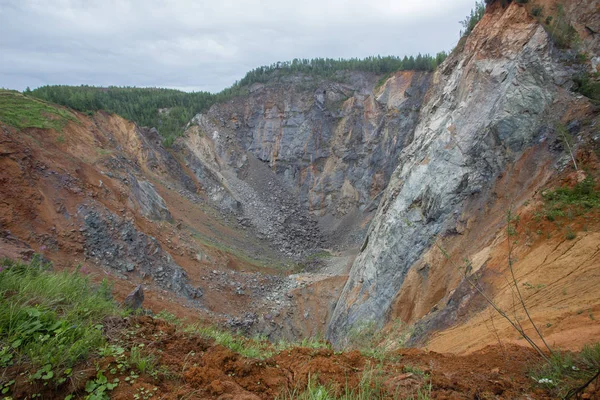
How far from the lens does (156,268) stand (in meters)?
14.5

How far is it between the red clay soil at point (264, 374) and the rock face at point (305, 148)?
23202 mm

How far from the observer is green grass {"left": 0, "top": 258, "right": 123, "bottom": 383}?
2.84 meters

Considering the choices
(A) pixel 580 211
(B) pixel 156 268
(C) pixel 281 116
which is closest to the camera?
(A) pixel 580 211

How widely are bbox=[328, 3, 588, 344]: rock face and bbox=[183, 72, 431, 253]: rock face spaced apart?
14.7 meters

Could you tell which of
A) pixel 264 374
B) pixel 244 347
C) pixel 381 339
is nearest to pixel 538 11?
pixel 381 339

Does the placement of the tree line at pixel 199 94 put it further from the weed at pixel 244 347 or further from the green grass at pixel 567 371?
the green grass at pixel 567 371

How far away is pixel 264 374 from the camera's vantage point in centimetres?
342

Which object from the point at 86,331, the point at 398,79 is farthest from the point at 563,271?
the point at 398,79

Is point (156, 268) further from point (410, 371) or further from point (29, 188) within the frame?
point (410, 371)

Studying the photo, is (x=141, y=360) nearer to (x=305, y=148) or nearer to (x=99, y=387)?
(x=99, y=387)

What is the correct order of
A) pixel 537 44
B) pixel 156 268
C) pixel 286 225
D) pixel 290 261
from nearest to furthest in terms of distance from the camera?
pixel 537 44 < pixel 156 268 < pixel 290 261 < pixel 286 225

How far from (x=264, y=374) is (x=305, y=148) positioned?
32.4 m

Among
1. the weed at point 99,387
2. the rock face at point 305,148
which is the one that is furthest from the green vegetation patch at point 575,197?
the rock face at point 305,148

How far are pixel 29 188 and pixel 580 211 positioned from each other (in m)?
16.3
